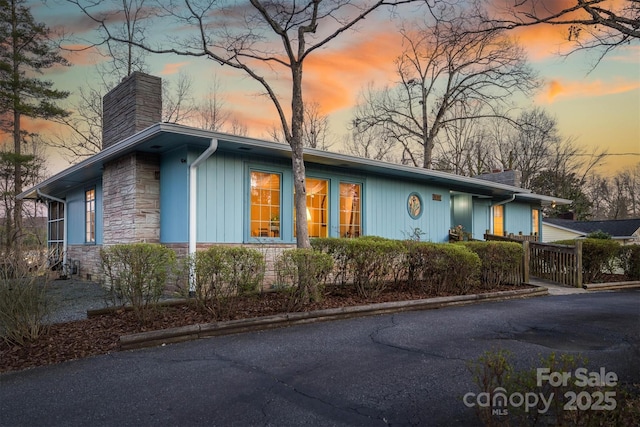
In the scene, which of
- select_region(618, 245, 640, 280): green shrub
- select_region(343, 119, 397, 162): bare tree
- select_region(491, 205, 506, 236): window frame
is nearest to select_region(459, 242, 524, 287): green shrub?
select_region(618, 245, 640, 280): green shrub

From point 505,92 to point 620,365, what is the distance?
17167 millimetres

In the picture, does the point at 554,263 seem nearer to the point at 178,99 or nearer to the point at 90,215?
the point at 90,215

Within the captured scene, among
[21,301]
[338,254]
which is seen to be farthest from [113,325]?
[338,254]

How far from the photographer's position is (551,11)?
5160mm

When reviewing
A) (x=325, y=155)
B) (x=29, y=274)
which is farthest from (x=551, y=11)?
(x=29, y=274)

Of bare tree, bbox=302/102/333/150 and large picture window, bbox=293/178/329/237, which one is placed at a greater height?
bare tree, bbox=302/102/333/150

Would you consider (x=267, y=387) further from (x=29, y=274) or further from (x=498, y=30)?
(x=498, y=30)

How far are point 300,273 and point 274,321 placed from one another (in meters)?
Answer: 0.84

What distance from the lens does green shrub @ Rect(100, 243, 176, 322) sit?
526 centimetres

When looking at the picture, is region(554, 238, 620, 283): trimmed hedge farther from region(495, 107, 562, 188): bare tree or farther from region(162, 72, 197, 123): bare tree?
region(495, 107, 562, 188): bare tree

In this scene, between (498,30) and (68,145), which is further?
(68,145)

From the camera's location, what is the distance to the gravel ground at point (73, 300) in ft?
18.0

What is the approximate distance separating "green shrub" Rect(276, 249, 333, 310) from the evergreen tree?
17574 mm

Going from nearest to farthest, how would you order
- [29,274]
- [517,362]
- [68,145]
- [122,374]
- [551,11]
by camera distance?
[122,374] → [517,362] → [29,274] → [551,11] → [68,145]
